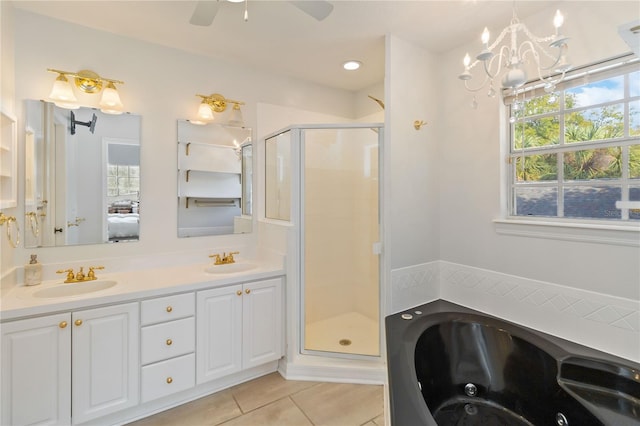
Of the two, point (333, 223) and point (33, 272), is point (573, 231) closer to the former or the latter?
point (333, 223)

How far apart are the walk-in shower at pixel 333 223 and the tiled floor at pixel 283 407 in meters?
0.28

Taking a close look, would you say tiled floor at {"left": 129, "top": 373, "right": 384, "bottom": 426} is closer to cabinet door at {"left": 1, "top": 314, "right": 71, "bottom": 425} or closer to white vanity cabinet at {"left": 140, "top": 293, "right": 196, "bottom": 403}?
white vanity cabinet at {"left": 140, "top": 293, "right": 196, "bottom": 403}

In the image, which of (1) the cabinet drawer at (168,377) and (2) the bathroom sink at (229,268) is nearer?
(1) the cabinet drawer at (168,377)

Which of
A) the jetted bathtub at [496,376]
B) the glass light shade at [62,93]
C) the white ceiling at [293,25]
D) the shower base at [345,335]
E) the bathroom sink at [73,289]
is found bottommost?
the shower base at [345,335]

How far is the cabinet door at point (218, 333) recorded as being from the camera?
202 cm

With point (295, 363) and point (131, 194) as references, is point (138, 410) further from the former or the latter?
point (131, 194)

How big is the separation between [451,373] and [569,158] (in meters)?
1.58

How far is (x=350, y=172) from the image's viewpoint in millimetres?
2740

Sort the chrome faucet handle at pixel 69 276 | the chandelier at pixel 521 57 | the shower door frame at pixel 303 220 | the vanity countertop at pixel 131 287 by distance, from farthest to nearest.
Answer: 1. the shower door frame at pixel 303 220
2. the chrome faucet handle at pixel 69 276
3. the vanity countertop at pixel 131 287
4. the chandelier at pixel 521 57

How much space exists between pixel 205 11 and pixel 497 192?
2.18 metres

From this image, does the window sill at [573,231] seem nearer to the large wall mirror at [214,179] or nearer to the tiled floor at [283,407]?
the tiled floor at [283,407]

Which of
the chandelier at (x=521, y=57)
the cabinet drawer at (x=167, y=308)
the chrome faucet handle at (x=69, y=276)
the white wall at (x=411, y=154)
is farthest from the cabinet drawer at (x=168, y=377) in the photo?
the chandelier at (x=521, y=57)

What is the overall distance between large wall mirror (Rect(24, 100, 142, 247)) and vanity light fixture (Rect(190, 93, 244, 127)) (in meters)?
0.49

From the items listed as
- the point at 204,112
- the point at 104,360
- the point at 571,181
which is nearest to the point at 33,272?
the point at 104,360
